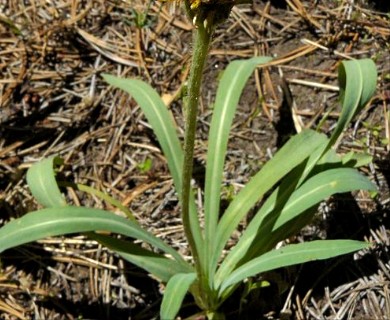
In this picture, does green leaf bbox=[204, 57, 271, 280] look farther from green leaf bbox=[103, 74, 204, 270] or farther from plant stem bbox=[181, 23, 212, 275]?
plant stem bbox=[181, 23, 212, 275]

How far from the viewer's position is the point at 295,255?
185 centimetres

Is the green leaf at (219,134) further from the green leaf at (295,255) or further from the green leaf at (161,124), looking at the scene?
the green leaf at (295,255)

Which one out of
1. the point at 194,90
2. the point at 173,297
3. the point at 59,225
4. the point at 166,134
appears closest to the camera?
the point at 194,90

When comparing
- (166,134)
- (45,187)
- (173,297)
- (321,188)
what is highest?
(166,134)

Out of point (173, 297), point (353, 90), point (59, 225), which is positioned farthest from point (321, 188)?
point (59, 225)

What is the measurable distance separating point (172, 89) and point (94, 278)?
863 mm

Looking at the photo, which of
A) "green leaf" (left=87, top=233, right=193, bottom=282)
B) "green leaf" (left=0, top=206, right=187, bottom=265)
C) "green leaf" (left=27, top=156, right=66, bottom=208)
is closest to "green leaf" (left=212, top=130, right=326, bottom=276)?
"green leaf" (left=87, top=233, right=193, bottom=282)

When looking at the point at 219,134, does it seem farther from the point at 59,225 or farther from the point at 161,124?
the point at 59,225

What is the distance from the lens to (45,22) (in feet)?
9.52

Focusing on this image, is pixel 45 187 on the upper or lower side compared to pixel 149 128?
→ lower

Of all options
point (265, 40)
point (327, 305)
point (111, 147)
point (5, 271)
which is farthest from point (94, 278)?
point (265, 40)

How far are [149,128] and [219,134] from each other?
0.52 meters

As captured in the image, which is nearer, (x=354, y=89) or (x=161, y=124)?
(x=354, y=89)

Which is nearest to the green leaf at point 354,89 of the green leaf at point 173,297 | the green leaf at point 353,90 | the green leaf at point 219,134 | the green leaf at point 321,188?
the green leaf at point 353,90
